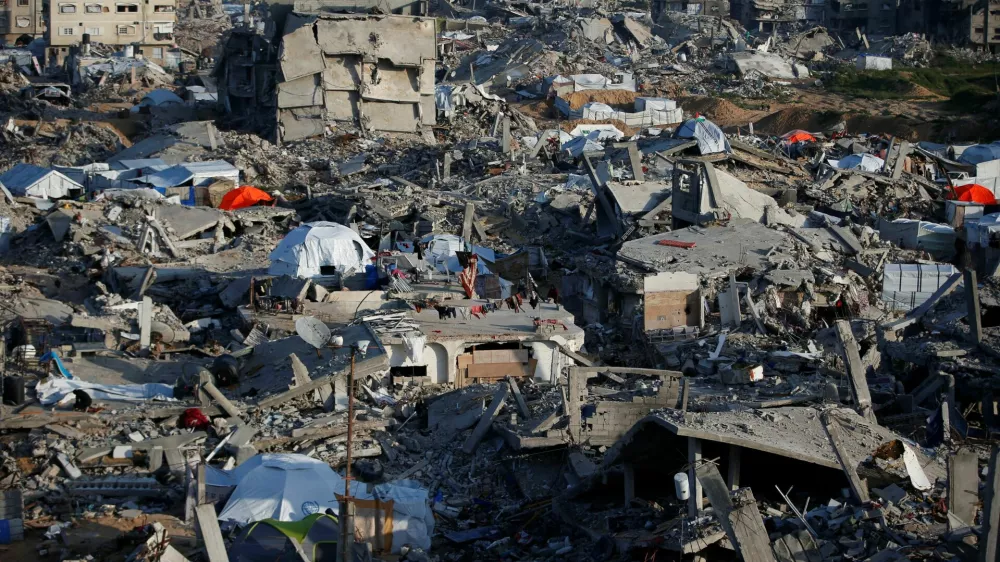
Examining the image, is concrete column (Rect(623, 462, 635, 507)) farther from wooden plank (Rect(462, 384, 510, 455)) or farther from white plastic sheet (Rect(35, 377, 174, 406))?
white plastic sheet (Rect(35, 377, 174, 406))

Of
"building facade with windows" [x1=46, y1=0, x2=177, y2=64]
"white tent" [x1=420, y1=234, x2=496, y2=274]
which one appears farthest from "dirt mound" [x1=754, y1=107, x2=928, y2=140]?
"building facade with windows" [x1=46, y1=0, x2=177, y2=64]

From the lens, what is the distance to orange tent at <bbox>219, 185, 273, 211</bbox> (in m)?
28.4

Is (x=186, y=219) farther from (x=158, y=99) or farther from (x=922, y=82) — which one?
(x=922, y=82)

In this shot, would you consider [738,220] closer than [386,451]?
No

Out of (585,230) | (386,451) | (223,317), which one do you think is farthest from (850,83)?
(386,451)

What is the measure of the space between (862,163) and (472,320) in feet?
51.6

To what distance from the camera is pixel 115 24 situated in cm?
5781

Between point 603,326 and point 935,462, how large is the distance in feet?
31.2

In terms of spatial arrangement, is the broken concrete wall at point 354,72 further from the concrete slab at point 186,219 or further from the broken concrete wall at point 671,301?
the broken concrete wall at point 671,301

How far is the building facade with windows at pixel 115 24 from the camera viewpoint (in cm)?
5616

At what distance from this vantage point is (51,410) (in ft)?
50.9

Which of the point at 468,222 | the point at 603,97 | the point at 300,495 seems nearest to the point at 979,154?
the point at 468,222

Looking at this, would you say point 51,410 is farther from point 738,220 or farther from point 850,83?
point 850,83

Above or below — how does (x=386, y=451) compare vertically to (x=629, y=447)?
below
